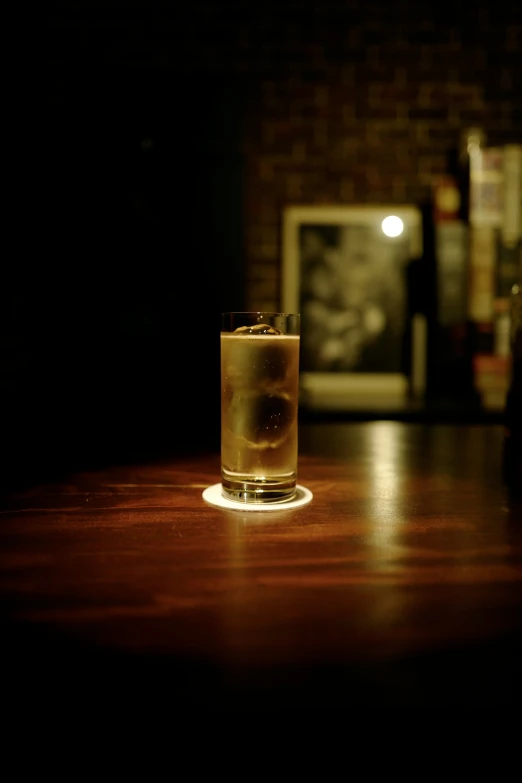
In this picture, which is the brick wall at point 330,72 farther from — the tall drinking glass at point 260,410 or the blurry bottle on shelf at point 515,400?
the tall drinking glass at point 260,410

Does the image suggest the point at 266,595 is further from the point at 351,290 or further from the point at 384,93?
the point at 384,93

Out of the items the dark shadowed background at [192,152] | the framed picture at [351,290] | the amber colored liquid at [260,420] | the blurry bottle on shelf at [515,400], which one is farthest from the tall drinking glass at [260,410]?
the framed picture at [351,290]

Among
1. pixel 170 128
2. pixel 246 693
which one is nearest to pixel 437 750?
pixel 246 693

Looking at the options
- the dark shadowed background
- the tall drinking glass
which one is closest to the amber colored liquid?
the tall drinking glass

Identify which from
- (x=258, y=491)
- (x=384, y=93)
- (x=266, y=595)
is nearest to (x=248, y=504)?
(x=258, y=491)

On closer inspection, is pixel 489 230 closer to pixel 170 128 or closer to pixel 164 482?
pixel 170 128

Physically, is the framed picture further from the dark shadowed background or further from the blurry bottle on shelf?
the blurry bottle on shelf
